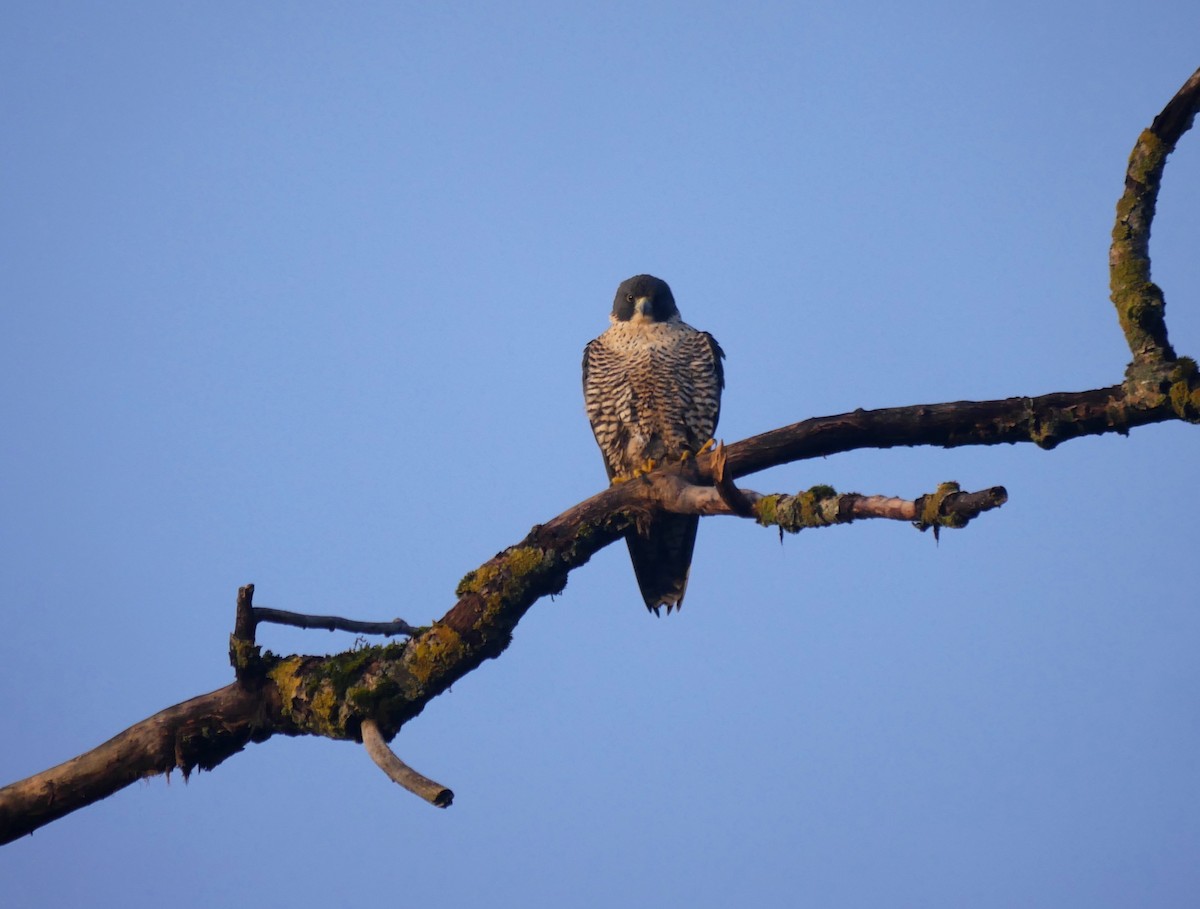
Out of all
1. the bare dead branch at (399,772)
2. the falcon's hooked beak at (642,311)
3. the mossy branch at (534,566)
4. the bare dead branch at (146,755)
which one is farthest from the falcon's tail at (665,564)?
the bare dead branch at (399,772)

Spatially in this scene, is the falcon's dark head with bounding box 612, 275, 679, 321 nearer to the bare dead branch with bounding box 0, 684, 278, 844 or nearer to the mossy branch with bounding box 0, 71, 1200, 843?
the mossy branch with bounding box 0, 71, 1200, 843

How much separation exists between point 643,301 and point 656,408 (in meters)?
1.27

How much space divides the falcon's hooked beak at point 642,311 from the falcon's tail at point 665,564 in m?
1.96

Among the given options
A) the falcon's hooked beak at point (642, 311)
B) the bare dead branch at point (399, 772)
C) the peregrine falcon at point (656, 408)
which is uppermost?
the falcon's hooked beak at point (642, 311)

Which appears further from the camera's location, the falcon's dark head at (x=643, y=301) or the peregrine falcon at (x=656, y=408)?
the falcon's dark head at (x=643, y=301)

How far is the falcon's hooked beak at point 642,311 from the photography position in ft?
29.9

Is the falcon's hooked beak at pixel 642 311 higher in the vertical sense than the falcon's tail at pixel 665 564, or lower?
higher

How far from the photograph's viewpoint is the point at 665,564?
26.5 feet

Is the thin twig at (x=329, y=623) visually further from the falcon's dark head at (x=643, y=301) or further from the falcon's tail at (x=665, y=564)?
the falcon's dark head at (x=643, y=301)

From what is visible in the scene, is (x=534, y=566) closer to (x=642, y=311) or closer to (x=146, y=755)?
(x=146, y=755)

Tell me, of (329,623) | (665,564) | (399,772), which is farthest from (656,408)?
(399,772)

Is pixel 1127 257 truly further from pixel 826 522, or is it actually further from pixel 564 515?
pixel 564 515

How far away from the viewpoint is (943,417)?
4.49 m

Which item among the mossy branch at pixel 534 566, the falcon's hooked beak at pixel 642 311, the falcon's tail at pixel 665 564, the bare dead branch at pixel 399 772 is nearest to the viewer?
the bare dead branch at pixel 399 772
